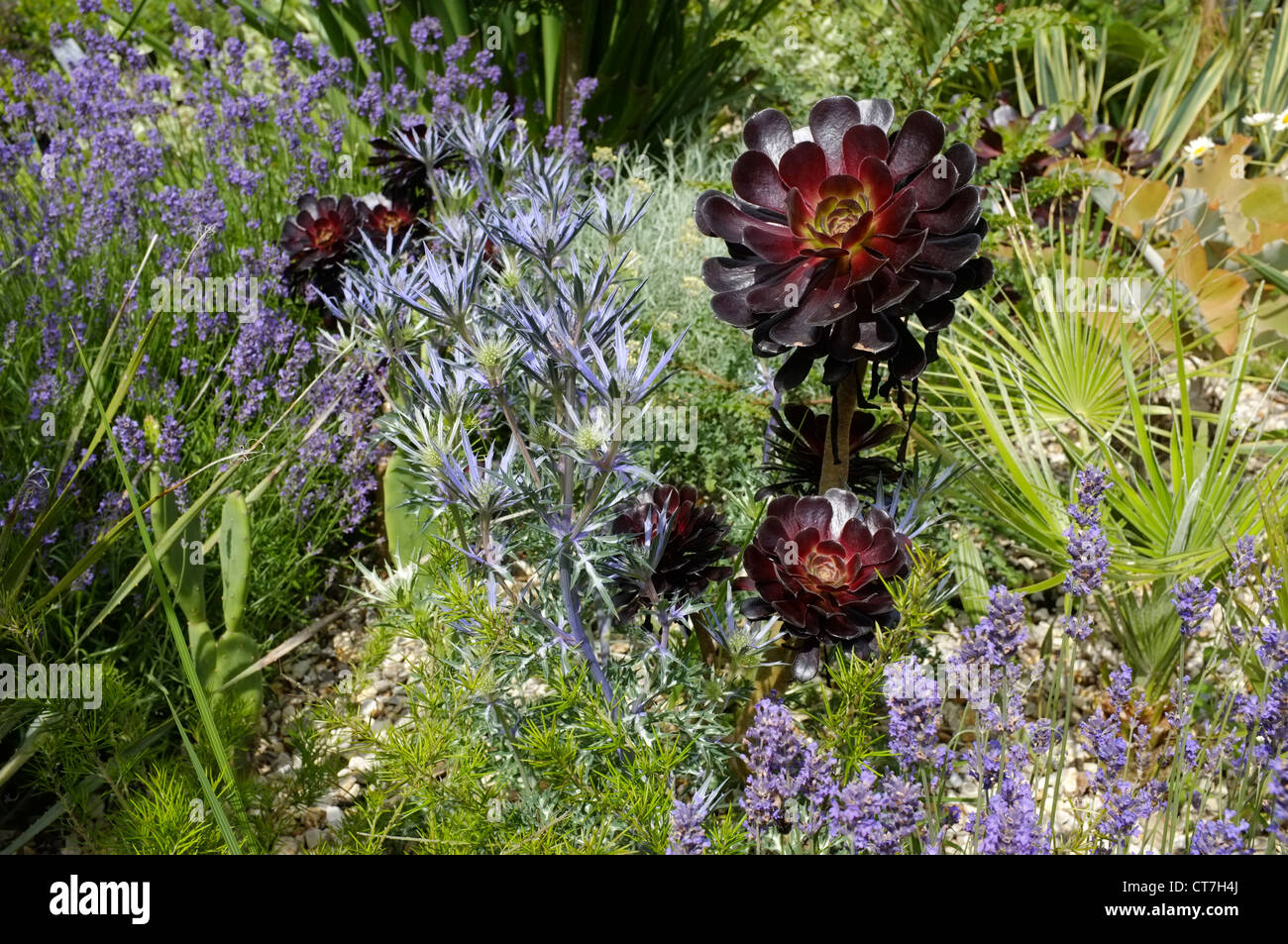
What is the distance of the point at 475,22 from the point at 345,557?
288 centimetres

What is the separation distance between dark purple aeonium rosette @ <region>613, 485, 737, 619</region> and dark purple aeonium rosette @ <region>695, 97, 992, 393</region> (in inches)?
10.4

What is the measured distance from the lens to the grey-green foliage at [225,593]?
2.03 m

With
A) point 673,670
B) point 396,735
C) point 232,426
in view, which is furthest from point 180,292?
point 673,670

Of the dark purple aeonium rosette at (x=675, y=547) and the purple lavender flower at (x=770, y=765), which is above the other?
the dark purple aeonium rosette at (x=675, y=547)

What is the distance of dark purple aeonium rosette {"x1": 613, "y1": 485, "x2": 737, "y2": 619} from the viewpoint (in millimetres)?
1644

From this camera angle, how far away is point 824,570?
1.59 m

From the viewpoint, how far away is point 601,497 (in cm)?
159

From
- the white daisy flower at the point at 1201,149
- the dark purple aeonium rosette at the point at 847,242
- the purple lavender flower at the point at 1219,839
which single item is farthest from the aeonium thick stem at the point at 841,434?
the white daisy flower at the point at 1201,149

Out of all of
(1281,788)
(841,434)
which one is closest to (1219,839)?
(1281,788)

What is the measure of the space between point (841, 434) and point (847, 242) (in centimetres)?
34

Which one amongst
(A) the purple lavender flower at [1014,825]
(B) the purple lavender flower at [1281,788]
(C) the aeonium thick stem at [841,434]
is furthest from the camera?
(C) the aeonium thick stem at [841,434]

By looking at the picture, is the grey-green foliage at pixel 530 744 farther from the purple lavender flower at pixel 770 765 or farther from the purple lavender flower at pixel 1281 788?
the purple lavender flower at pixel 1281 788

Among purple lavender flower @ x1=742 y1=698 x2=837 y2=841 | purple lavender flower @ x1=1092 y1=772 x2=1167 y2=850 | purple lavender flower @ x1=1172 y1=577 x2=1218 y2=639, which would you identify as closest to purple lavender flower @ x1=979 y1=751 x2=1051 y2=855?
purple lavender flower @ x1=1092 y1=772 x2=1167 y2=850

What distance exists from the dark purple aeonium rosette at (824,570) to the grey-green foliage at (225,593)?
0.99 metres
